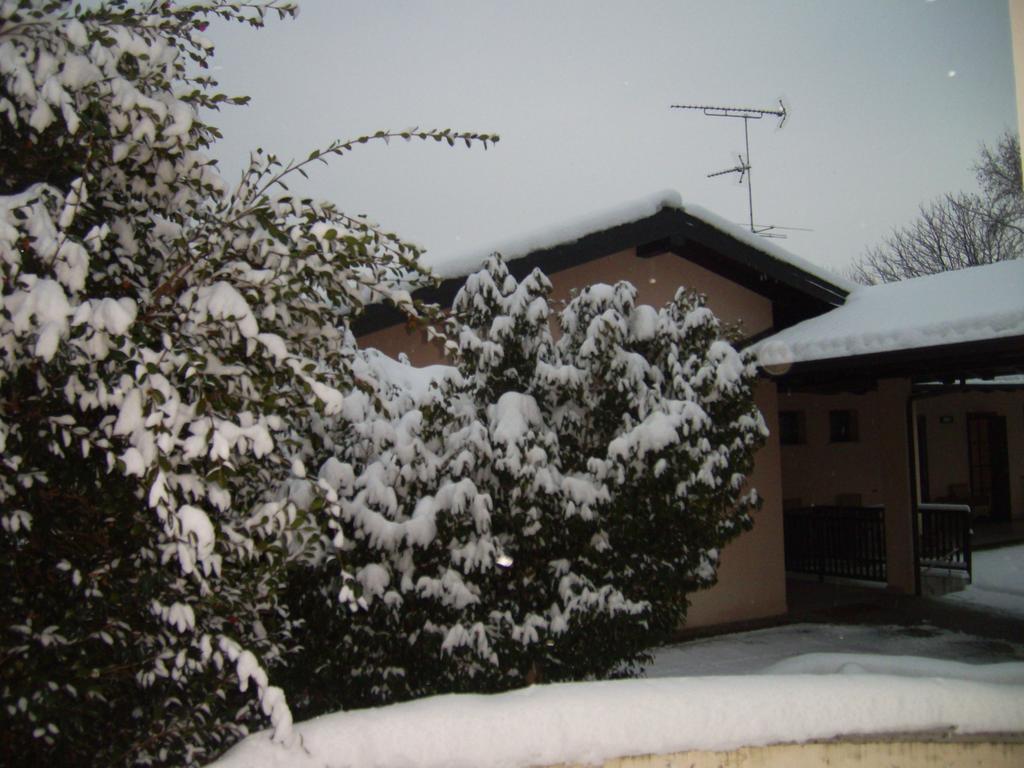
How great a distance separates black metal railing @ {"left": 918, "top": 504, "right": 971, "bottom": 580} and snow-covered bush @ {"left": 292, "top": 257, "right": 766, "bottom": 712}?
7.47 metres

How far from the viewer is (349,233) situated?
2.81 m

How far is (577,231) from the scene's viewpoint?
23.4 feet

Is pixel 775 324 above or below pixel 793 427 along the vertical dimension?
above

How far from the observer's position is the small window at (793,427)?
14352 mm

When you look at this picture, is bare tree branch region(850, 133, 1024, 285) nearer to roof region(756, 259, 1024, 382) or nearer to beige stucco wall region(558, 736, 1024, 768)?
roof region(756, 259, 1024, 382)

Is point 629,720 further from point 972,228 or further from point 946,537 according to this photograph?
point 972,228

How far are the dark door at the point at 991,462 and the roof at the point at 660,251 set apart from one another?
11.8m

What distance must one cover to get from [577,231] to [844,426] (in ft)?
34.1

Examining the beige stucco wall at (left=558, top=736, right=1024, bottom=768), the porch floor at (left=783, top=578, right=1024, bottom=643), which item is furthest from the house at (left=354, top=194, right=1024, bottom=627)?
the beige stucco wall at (left=558, top=736, right=1024, bottom=768)

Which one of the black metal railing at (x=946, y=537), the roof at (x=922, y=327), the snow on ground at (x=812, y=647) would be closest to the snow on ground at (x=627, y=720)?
the snow on ground at (x=812, y=647)

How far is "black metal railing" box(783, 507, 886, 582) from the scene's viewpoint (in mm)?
10578

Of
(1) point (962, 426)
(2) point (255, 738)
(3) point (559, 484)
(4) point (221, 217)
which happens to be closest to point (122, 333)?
(4) point (221, 217)

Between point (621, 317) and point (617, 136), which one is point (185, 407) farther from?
point (617, 136)

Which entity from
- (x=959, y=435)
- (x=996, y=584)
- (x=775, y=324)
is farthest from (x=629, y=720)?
(x=959, y=435)
